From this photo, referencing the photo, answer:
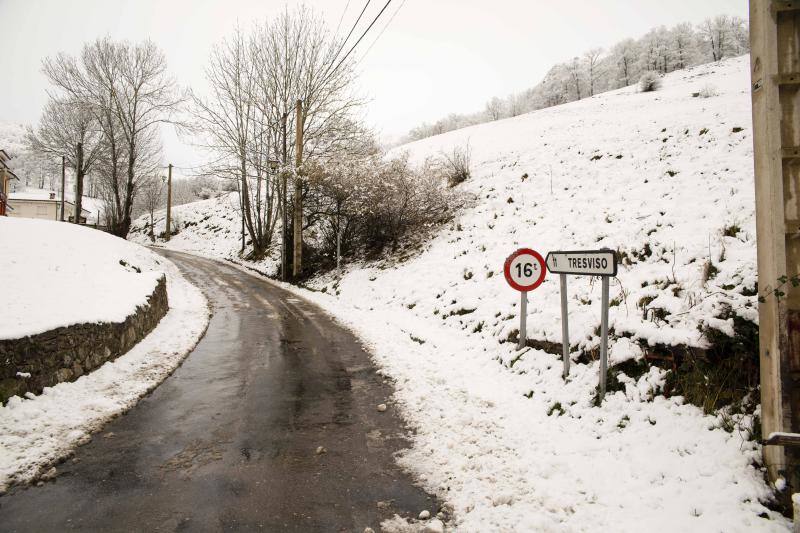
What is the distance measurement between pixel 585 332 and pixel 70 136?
36333 millimetres

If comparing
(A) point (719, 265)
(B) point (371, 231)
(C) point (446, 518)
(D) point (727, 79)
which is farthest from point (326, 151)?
(D) point (727, 79)

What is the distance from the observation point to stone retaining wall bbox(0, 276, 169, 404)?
4695 millimetres

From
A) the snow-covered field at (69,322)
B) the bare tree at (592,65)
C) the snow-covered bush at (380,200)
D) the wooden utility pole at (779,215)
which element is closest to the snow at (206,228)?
the snow-covered bush at (380,200)

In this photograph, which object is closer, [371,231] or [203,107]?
[371,231]

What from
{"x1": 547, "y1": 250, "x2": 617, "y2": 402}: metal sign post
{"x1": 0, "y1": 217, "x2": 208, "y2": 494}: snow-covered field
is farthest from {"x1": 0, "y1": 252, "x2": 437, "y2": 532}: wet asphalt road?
{"x1": 547, "y1": 250, "x2": 617, "y2": 402}: metal sign post

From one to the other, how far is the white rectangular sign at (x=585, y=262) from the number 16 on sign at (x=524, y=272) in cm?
66

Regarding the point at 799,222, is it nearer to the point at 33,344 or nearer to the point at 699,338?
the point at 699,338

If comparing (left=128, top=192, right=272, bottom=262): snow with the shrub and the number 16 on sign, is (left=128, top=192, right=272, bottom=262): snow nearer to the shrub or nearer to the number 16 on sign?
the shrub

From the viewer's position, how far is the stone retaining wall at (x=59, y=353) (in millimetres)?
4695

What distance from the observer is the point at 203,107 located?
76.0 ft

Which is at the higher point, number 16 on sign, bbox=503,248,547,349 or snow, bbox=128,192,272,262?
snow, bbox=128,192,272,262

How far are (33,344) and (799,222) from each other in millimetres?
8102

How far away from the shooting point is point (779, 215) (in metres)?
2.95

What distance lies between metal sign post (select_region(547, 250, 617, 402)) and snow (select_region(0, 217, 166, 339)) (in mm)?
7087
